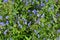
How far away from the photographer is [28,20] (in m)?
4.26

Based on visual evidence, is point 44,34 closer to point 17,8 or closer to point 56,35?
point 56,35

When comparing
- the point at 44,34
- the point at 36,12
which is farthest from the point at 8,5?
the point at 44,34

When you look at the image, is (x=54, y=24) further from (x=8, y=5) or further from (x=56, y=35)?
(x=8, y=5)

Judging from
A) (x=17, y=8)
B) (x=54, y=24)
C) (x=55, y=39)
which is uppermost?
(x=17, y=8)

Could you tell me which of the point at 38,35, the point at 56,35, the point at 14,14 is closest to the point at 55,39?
the point at 56,35

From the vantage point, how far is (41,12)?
4.21 m

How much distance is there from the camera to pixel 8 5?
4.11 meters

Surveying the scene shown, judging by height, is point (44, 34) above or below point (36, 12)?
below

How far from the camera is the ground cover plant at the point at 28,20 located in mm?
4094

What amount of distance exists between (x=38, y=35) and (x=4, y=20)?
0.65m

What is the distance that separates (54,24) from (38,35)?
356 mm

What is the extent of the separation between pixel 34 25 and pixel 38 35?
0.61ft

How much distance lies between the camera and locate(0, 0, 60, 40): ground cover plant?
4.09 meters

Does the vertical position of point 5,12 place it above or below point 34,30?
above
